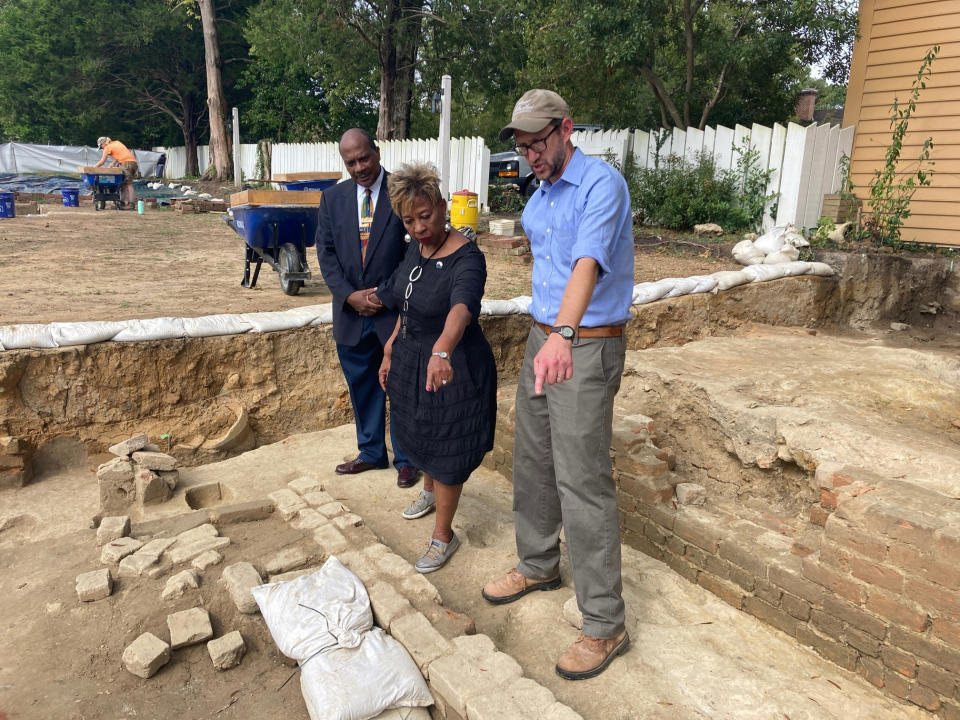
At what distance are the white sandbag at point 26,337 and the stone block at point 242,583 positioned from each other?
2374 mm

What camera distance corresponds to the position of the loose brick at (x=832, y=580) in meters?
2.70

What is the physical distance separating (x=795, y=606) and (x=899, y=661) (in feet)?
1.39

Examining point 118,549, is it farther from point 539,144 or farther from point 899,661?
point 899,661

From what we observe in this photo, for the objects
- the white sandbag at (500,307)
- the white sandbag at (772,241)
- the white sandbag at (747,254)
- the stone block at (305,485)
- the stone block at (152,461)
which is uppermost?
the white sandbag at (772,241)

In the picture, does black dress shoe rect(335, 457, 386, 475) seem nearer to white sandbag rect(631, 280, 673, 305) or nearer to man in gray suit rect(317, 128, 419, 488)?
man in gray suit rect(317, 128, 419, 488)

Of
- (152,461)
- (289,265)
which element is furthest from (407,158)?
(152,461)

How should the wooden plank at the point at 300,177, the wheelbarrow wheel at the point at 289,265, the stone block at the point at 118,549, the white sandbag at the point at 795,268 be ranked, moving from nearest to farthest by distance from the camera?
the stone block at the point at 118,549 < the wheelbarrow wheel at the point at 289,265 < the white sandbag at the point at 795,268 < the wooden plank at the point at 300,177

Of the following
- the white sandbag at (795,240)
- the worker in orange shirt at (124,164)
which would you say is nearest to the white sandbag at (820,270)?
the white sandbag at (795,240)

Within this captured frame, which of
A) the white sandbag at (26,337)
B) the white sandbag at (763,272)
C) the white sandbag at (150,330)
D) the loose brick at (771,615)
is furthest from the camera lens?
the white sandbag at (763,272)

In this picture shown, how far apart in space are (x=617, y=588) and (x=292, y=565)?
4.95ft

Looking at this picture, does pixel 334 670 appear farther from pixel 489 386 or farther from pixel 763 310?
pixel 763 310

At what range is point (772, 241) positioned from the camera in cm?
820

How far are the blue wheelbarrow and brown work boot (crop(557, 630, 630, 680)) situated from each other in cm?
480

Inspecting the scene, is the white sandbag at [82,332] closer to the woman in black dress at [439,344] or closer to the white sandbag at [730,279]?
the woman in black dress at [439,344]
